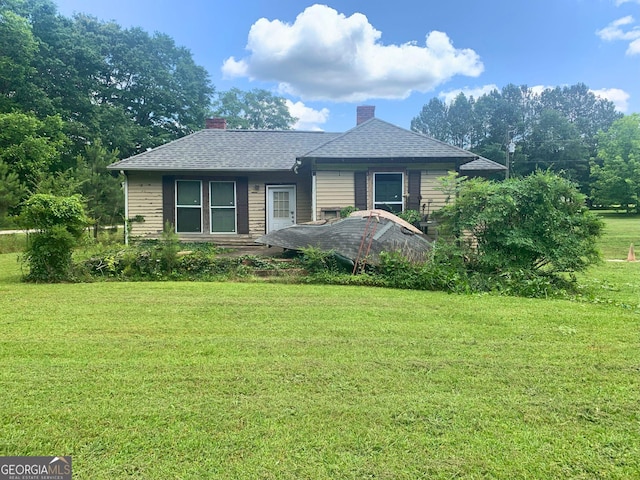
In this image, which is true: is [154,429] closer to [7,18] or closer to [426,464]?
[426,464]

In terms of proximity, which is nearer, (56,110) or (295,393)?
(295,393)

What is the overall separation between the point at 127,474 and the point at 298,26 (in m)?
17.6

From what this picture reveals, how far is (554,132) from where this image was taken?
48812 mm

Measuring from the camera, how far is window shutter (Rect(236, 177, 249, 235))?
484 inches

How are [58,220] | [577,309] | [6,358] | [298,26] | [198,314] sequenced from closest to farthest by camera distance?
[6,358]
[198,314]
[577,309]
[58,220]
[298,26]

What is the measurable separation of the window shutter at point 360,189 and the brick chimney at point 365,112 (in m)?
5.00

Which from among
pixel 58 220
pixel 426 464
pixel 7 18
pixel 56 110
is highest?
pixel 7 18

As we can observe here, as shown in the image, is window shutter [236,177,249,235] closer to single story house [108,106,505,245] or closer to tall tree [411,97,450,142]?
single story house [108,106,505,245]

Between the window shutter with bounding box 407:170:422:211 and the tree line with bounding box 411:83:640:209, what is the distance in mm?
29159

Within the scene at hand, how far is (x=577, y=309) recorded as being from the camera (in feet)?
16.9

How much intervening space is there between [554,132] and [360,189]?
47.8 meters

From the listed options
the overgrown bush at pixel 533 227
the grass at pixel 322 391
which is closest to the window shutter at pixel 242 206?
the overgrown bush at pixel 533 227

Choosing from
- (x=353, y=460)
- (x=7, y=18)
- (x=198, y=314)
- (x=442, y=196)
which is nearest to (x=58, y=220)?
(x=198, y=314)

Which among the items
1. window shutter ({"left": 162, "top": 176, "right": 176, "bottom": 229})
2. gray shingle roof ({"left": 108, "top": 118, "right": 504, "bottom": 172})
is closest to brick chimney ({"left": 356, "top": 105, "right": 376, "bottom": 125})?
gray shingle roof ({"left": 108, "top": 118, "right": 504, "bottom": 172})
